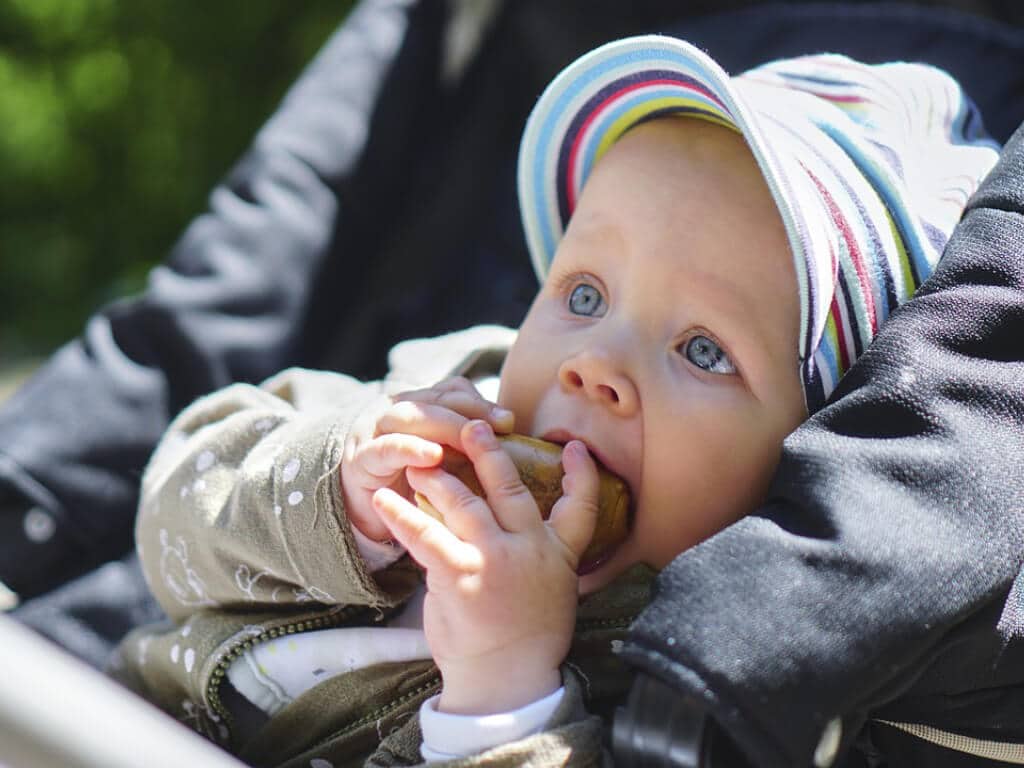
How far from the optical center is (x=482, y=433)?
0.83m

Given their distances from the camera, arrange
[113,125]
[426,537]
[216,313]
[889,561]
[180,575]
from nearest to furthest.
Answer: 1. [889,561]
2. [426,537]
3. [180,575]
4. [216,313]
5. [113,125]

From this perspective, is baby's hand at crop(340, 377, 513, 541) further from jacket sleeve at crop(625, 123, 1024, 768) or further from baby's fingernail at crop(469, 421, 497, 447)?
jacket sleeve at crop(625, 123, 1024, 768)

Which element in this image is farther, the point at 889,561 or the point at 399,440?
the point at 399,440

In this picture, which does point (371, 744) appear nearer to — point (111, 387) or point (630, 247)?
point (630, 247)

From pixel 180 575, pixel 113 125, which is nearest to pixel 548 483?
pixel 180 575

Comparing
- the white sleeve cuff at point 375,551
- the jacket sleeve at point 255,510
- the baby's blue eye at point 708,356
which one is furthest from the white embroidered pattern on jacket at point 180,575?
the baby's blue eye at point 708,356

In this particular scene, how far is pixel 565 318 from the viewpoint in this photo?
932 millimetres

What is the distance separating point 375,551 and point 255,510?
10 centimetres

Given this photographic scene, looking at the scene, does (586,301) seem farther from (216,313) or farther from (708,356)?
(216,313)

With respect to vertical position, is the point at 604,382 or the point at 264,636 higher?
the point at 604,382

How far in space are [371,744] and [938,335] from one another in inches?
18.5

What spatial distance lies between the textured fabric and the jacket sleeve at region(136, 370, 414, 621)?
288mm

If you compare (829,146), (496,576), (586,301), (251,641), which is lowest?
(251,641)

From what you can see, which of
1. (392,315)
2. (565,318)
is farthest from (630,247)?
(392,315)
